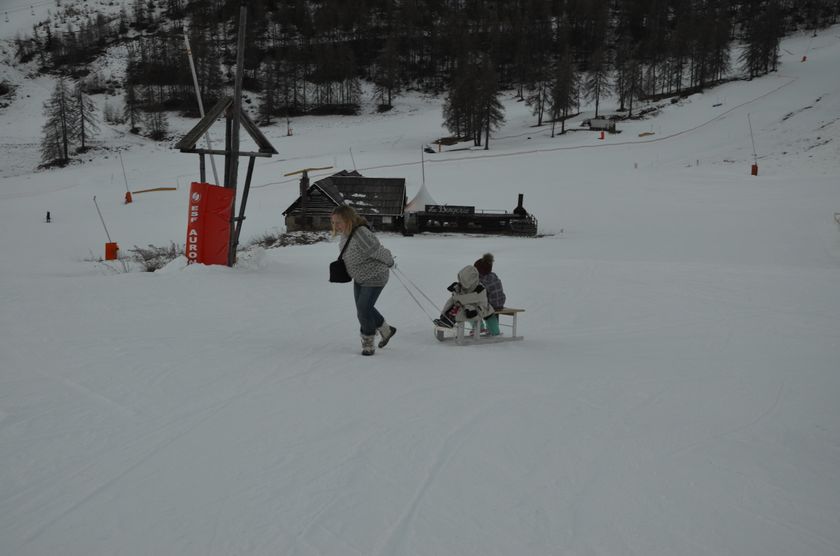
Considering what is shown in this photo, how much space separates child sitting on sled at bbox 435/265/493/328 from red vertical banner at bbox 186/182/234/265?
5711mm

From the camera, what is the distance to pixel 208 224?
1080 centimetres

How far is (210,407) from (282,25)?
377 ft

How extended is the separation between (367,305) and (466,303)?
5.93ft

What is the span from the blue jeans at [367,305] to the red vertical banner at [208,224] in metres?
5.92

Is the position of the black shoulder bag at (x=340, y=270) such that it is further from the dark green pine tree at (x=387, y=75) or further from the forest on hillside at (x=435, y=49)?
the dark green pine tree at (x=387, y=75)

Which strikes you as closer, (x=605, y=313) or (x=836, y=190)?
(x=605, y=313)

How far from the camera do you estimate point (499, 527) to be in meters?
2.86

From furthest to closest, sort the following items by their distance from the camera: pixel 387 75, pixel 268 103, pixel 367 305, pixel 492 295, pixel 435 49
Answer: pixel 435 49 → pixel 387 75 → pixel 268 103 → pixel 492 295 → pixel 367 305

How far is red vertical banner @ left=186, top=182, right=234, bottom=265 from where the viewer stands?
35.2ft

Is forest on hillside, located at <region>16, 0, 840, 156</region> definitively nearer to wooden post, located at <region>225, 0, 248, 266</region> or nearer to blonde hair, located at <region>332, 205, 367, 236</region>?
wooden post, located at <region>225, 0, 248, 266</region>

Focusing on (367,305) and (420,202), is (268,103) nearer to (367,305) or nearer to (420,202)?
(420,202)

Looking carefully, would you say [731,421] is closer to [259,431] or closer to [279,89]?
[259,431]

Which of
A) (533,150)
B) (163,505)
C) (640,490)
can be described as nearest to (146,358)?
(163,505)

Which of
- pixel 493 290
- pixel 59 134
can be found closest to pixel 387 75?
pixel 59 134
